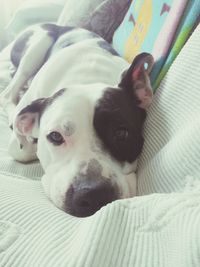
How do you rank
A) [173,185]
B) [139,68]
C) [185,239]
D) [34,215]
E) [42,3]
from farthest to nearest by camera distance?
[42,3], [139,68], [173,185], [34,215], [185,239]

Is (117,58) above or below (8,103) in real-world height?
above

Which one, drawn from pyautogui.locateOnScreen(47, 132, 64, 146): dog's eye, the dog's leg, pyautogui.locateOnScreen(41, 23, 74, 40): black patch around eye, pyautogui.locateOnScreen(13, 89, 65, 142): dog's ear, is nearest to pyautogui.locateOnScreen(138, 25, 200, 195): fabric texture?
pyautogui.locateOnScreen(47, 132, 64, 146): dog's eye

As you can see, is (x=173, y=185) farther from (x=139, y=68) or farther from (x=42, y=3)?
(x=42, y=3)

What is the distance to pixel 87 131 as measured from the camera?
1248 millimetres

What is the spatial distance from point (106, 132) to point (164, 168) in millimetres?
295

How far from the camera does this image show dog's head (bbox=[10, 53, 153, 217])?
1106 mm

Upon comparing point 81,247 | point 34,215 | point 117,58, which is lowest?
point 117,58

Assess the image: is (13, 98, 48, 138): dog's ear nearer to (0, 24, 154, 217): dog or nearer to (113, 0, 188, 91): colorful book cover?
(0, 24, 154, 217): dog

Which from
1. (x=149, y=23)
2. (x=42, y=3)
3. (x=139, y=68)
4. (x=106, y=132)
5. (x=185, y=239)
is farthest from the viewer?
(x=42, y=3)

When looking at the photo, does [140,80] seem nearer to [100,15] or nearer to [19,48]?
[100,15]

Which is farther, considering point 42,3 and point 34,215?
point 42,3

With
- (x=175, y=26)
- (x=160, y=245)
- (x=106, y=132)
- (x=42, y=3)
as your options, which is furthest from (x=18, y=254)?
(x=42, y=3)

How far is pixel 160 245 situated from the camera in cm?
66

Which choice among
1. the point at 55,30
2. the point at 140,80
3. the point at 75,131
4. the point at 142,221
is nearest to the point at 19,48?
the point at 55,30
